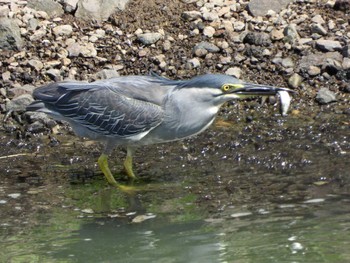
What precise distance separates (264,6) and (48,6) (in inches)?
93.1

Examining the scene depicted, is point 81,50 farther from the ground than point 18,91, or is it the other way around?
point 81,50

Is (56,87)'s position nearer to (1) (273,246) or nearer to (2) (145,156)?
(2) (145,156)

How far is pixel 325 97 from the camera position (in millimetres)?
9500

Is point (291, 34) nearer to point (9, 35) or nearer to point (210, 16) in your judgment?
point (210, 16)

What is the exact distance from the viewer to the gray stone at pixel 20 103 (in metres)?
9.44

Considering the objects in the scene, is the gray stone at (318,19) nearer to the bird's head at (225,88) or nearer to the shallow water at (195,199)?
the shallow water at (195,199)

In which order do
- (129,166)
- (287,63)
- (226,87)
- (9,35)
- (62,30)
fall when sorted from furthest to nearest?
→ (62,30)
(9,35)
(287,63)
(129,166)
(226,87)

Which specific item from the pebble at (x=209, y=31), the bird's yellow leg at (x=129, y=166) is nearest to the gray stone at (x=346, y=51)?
the pebble at (x=209, y=31)

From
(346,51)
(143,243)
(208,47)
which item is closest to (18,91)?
(208,47)

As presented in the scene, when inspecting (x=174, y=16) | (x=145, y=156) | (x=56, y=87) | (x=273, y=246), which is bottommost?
(x=273, y=246)

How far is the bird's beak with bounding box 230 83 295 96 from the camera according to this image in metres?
7.66

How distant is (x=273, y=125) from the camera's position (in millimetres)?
9180

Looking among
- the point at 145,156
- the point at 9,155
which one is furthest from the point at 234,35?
the point at 9,155

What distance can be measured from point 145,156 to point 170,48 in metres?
1.85
